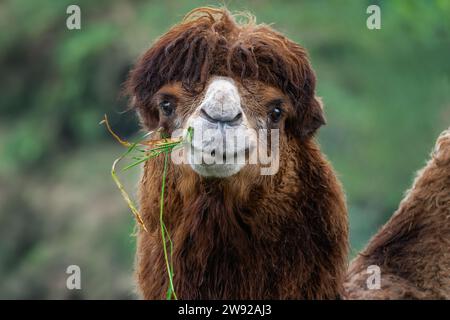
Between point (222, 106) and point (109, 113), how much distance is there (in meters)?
9.66

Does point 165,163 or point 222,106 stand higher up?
point 222,106

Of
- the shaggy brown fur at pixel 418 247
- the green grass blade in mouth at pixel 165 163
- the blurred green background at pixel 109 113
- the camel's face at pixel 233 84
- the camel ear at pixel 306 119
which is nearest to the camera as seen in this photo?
the camel's face at pixel 233 84

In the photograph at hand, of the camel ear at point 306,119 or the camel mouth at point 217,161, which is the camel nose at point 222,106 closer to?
the camel mouth at point 217,161

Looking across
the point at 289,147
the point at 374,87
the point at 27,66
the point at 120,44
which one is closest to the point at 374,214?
the point at 374,87

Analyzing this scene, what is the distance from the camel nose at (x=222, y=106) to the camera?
144 inches

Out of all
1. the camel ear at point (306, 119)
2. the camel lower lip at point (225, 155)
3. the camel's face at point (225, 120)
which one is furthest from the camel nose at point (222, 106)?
the camel ear at point (306, 119)

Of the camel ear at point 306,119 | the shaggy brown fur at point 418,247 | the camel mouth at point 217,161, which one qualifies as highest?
the camel ear at point 306,119

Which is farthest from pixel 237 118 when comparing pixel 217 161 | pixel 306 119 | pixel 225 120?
pixel 306 119

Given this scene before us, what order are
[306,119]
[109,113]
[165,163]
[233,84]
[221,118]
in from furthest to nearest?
[109,113], [306,119], [165,163], [233,84], [221,118]

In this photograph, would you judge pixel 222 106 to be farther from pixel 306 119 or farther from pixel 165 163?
pixel 306 119

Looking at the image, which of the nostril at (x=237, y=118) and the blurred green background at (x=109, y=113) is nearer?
the nostril at (x=237, y=118)

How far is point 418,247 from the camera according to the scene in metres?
4.57

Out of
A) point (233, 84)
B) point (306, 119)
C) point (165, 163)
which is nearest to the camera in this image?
point (233, 84)

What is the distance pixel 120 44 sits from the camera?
13812 millimetres
